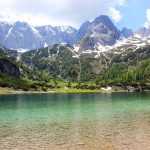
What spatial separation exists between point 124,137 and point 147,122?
17.8 meters

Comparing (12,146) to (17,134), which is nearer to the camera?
(12,146)

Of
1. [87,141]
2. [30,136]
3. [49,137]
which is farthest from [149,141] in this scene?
[30,136]

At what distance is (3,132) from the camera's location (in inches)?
2293

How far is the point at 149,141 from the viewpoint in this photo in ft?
155

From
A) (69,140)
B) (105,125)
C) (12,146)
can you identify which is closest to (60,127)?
(105,125)

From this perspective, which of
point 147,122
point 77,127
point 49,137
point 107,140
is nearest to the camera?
point 107,140

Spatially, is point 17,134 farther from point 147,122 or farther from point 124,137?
point 147,122

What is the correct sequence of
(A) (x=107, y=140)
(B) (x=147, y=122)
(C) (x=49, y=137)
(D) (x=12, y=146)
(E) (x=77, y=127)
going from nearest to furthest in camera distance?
(D) (x=12, y=146)
(A) (x=107, y=140)
(C) (x=49, y=137)
(E) (x=77, y=127)
(B) (x=147, y=122)

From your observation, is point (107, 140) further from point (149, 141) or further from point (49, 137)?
point (49, 137)

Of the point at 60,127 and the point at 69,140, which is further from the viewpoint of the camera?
the point at 60,127

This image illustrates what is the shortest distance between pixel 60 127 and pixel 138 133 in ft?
50.6

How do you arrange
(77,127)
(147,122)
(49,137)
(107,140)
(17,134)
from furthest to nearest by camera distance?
1. (147,122)
2. (77,127)
3. (17,134)
4. (49,137)
5. (107,140)

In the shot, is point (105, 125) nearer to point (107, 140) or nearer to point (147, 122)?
point (147, 122)

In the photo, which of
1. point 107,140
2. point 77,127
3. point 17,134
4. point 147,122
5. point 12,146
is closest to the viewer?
point 12,146
